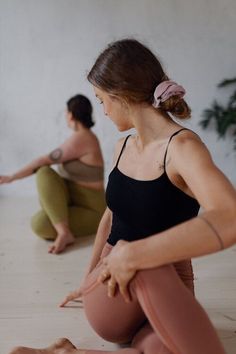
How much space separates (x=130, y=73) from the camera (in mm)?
1197

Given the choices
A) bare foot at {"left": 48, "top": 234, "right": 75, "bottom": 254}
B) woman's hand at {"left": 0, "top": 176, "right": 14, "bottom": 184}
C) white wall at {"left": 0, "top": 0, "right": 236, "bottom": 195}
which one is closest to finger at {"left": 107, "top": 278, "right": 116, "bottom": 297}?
bare foot at {"left": 48, "top": 234, "right": 75, "bottom": 254}

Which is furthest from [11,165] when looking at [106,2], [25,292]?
[25,292]

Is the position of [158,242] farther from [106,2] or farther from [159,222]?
[106,2]

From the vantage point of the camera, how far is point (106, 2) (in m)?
3.12

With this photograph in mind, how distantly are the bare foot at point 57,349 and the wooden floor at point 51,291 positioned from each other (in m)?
0.09

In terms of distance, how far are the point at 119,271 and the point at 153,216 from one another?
0.70 ft

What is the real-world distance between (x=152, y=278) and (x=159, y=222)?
210 mm

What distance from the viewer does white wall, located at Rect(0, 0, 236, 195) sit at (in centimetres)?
312

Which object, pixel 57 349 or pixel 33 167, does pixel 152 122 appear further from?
pixel 33 167

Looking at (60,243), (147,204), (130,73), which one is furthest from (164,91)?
(60,243)

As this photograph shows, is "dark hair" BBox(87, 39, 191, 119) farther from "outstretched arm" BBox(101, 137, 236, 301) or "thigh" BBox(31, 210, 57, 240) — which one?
"thigh" BBox(31, 210, 57, 240)

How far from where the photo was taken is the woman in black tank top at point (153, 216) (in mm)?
1033

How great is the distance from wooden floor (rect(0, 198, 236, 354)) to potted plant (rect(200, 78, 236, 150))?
1110 mm

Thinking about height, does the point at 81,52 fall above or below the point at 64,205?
above
